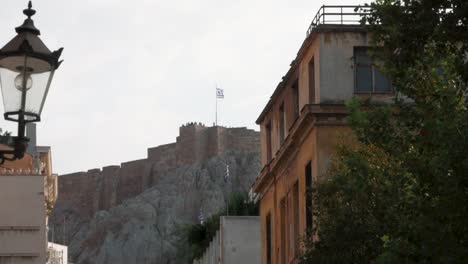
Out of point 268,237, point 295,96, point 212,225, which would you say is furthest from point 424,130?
point 212,225

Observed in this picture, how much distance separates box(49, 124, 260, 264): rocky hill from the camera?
176000 millimetres

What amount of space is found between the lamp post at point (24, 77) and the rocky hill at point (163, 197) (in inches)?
6022

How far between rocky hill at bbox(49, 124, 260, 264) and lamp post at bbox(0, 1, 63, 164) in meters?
153

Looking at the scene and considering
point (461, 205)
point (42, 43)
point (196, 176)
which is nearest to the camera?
point (42, 43)

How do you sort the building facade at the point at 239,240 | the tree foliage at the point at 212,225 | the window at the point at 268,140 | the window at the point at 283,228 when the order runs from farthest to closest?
1. the tree foliage at the point at 212,225
2. the building facade at the point at 239,240
3. the window at the point at 268,140
4. the window at the point at 283,228

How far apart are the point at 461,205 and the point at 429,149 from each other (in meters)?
1.61

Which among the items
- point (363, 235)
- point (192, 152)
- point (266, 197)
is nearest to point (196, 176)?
point (192, 152)

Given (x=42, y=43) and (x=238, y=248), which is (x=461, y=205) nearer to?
(x=42, y=43)

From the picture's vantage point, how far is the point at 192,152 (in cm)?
18888

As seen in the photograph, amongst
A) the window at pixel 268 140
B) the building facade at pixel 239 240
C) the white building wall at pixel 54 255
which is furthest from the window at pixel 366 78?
the white building wall at pixel 54 255

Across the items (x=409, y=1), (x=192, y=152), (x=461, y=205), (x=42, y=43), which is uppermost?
(x=192, y=152)

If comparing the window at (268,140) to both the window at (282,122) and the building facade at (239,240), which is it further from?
the building facade at (239,240)

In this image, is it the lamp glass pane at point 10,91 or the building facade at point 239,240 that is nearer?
the lamp glass pane at point 10,91

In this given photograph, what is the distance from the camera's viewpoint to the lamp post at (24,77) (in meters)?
16.6
